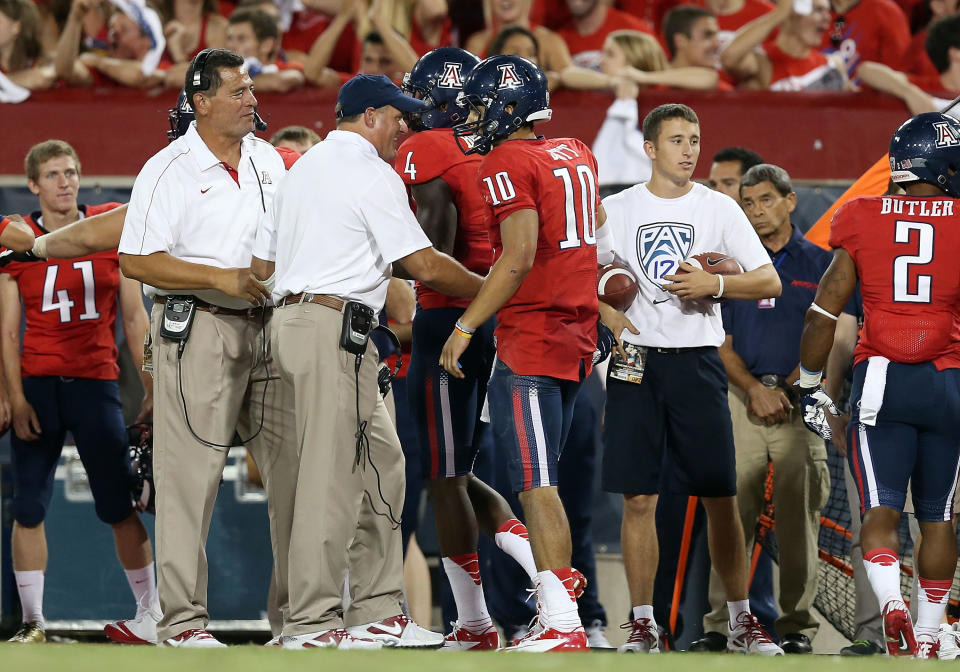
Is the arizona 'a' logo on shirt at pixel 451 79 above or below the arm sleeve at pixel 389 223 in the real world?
above

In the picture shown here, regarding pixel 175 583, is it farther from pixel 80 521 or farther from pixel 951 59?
pixel 951 59

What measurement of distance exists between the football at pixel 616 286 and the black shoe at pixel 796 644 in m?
1.87

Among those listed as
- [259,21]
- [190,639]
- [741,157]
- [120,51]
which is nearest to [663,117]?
[741,157]

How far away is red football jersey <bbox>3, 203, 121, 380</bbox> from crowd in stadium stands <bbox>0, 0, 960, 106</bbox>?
5.72 ft

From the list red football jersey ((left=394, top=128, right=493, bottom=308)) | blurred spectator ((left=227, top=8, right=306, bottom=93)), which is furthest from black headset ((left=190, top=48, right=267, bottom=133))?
blurred spectator ((left=227, top=8, right=306, bottom=93))

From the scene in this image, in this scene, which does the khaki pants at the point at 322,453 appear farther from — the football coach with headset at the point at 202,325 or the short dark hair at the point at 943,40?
the short dark hair at the point at 943,40

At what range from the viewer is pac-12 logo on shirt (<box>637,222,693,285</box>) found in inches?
221

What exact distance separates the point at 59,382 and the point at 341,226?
246cm

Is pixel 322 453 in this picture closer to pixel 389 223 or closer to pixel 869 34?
pixel 389 223

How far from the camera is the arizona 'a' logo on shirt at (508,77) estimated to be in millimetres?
4891

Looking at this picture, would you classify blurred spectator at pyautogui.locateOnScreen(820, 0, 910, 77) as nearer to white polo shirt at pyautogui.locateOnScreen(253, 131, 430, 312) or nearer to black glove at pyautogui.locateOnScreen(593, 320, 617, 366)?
black glove at pyautogui.locateOnScreen(593, 320, 617, 366)

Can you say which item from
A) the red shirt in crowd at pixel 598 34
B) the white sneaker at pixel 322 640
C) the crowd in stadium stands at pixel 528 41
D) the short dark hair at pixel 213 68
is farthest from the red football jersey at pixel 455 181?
the red shirt in crowd at pixel 598 34

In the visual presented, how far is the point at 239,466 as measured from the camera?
24.4ft

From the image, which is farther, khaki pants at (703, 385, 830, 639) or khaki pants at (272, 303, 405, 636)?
khaki pants at (703, 385, 830, 639)
